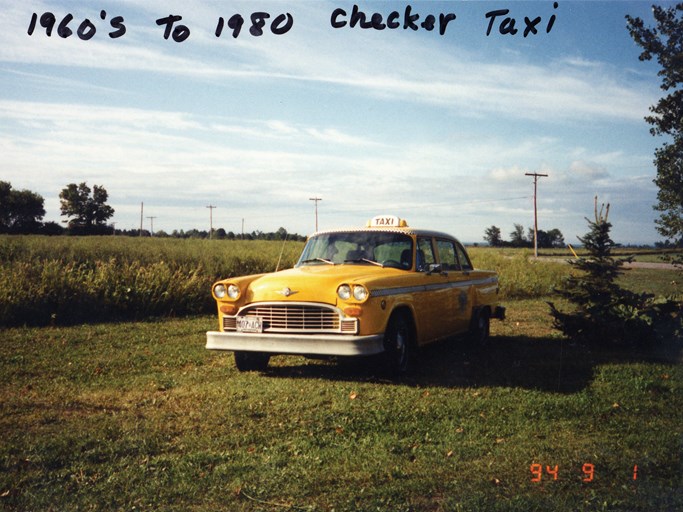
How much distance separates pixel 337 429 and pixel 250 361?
2.76 m

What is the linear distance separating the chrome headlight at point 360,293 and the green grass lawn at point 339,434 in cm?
102

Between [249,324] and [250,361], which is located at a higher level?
[249,324]

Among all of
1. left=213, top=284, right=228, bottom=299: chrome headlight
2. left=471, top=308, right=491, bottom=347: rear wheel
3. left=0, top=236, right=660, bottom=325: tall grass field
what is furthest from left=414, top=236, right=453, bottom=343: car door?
left=0, top=236, right=660, bottom=325: tall grass field

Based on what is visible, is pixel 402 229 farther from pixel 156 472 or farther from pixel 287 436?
pixel 156 472

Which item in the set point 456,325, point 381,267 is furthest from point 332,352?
point 456,325

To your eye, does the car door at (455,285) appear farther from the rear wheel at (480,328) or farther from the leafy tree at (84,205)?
the leafy tree at (84,205)

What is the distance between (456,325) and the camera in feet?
30.5

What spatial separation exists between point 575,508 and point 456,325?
17.8 feet

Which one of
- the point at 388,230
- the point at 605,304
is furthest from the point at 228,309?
the point at 605,304

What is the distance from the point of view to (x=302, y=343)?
7055mm

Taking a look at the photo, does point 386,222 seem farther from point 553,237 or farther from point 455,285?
point 553,237

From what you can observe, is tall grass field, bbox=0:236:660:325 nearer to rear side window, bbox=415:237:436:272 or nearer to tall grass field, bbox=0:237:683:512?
tall grass field, bbox=0:237:683:512

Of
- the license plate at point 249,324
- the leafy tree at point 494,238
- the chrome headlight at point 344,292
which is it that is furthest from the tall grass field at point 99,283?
the leafy tree at point 494,238

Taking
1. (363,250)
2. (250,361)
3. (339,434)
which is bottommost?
(339,434)
